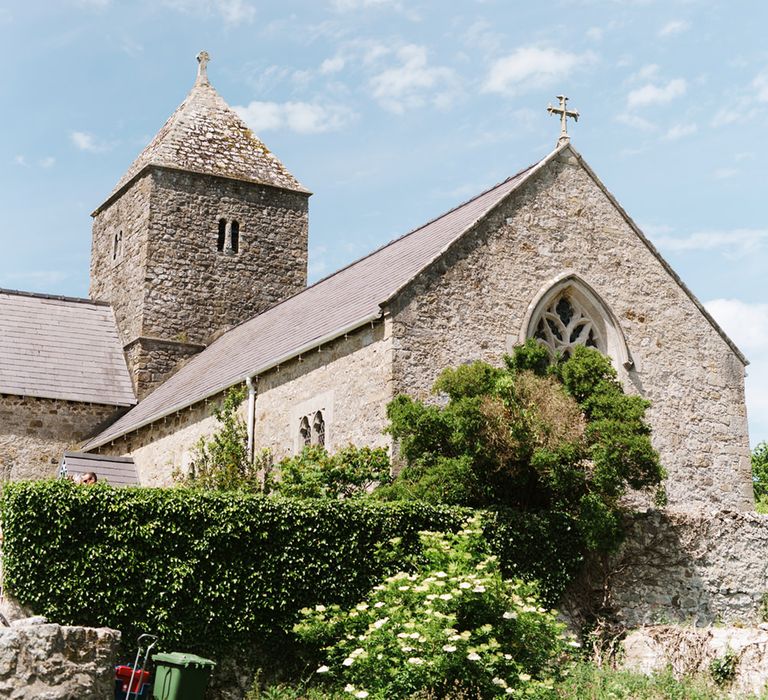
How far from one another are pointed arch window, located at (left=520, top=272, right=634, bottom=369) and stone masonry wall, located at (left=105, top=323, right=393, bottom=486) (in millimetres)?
3178

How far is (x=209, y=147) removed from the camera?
32.4 m

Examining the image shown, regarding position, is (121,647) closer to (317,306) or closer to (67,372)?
(317,306)

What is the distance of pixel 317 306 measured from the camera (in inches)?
933

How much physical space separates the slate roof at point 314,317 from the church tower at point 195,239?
1.53m

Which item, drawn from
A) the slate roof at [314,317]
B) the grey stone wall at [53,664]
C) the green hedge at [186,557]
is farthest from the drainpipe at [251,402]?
the grey stone wall at [53,664]

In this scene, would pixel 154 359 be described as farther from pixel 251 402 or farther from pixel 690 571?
pixel 690 571

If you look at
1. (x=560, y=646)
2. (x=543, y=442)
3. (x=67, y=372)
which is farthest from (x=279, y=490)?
(x=67, y=372)

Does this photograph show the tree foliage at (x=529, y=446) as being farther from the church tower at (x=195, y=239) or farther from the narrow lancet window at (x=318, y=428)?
the church tower at (x=195, y=239)

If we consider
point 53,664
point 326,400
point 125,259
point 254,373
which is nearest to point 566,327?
point 326,400

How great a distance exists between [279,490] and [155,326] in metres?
13.2

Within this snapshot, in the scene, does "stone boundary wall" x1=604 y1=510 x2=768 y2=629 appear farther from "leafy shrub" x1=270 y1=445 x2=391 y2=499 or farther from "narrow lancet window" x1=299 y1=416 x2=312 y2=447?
"narrow lancet window" x1=299 y1=416 x2=312 y2=447

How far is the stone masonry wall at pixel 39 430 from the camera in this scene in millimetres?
27234

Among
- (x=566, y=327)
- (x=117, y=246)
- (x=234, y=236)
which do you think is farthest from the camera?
(x=117, y=246)

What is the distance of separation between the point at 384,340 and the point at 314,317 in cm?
460
